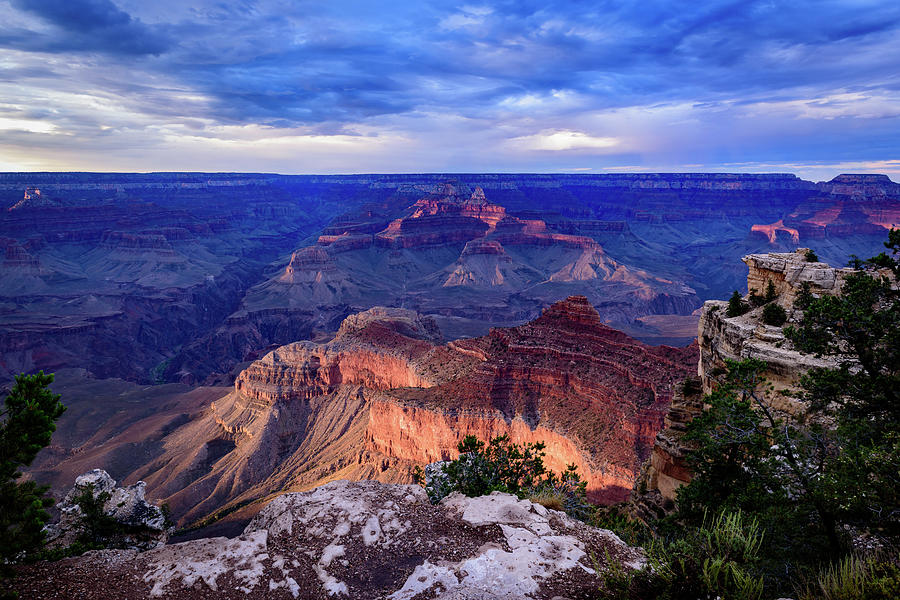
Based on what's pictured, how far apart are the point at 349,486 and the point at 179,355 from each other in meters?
139

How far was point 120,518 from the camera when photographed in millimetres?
21359

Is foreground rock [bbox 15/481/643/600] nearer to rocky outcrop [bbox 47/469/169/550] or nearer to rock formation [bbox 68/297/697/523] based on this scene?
rocky outcrop [bbox 47/469/169/550]

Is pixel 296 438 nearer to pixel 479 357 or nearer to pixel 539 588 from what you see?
pixel 479 357

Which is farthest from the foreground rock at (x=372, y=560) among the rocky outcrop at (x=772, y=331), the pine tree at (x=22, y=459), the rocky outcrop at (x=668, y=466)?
the rocky outcrop at (x=772, y=331)

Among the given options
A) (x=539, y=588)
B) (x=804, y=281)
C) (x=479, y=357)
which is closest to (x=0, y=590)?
(x=539, y=588)

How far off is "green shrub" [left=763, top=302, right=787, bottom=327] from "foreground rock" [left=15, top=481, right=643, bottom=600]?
13.4 meters

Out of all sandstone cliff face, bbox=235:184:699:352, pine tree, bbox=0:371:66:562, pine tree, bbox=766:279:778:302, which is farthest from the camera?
sandstone cliff face, bbox=235:184:699:352

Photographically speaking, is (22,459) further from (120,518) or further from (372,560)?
(120,518)

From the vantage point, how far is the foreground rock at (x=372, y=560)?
447 inches

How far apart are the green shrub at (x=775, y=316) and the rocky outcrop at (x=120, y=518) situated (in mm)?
29339

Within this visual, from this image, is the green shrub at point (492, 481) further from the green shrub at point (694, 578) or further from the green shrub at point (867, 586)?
the green shrub at point (867, 586)

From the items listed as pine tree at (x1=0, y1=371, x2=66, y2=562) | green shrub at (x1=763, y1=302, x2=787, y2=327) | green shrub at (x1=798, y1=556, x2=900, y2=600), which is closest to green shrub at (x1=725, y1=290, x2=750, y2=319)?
green shrub at (x1=763, y1=302, x2=787, y2=327)

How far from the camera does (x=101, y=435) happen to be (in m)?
73.2

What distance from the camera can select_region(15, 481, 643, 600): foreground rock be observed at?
1136cm
